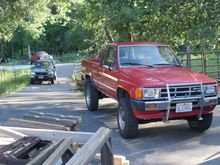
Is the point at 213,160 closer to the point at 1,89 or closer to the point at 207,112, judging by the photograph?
the point at 207,112

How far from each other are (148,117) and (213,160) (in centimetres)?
162

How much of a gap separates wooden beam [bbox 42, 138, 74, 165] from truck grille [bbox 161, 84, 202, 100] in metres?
5.21

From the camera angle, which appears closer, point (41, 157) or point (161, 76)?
point (41, 157)

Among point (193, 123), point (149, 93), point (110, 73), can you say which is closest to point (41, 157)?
point (149, 93)

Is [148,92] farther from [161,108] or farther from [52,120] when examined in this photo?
[52,120]

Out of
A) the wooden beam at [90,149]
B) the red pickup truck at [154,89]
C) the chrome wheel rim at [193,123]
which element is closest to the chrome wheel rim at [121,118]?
the red pickup truck at [154,89]

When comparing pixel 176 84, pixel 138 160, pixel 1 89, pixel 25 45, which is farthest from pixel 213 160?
pixel 25 45

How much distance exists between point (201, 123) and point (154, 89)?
1.60 metres

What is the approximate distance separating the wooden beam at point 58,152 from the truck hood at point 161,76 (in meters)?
5.06

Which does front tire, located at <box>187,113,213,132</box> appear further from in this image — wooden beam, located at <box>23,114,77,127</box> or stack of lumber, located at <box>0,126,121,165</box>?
stack of lumber, located at <box>0,126,121,165</box>

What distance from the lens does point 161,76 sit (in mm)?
8953

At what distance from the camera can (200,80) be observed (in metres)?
9.05

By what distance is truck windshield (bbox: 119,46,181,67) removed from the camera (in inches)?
398

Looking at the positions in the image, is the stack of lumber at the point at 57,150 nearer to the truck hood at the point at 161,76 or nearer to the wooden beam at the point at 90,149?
the wooden beam at the point at 90,149
